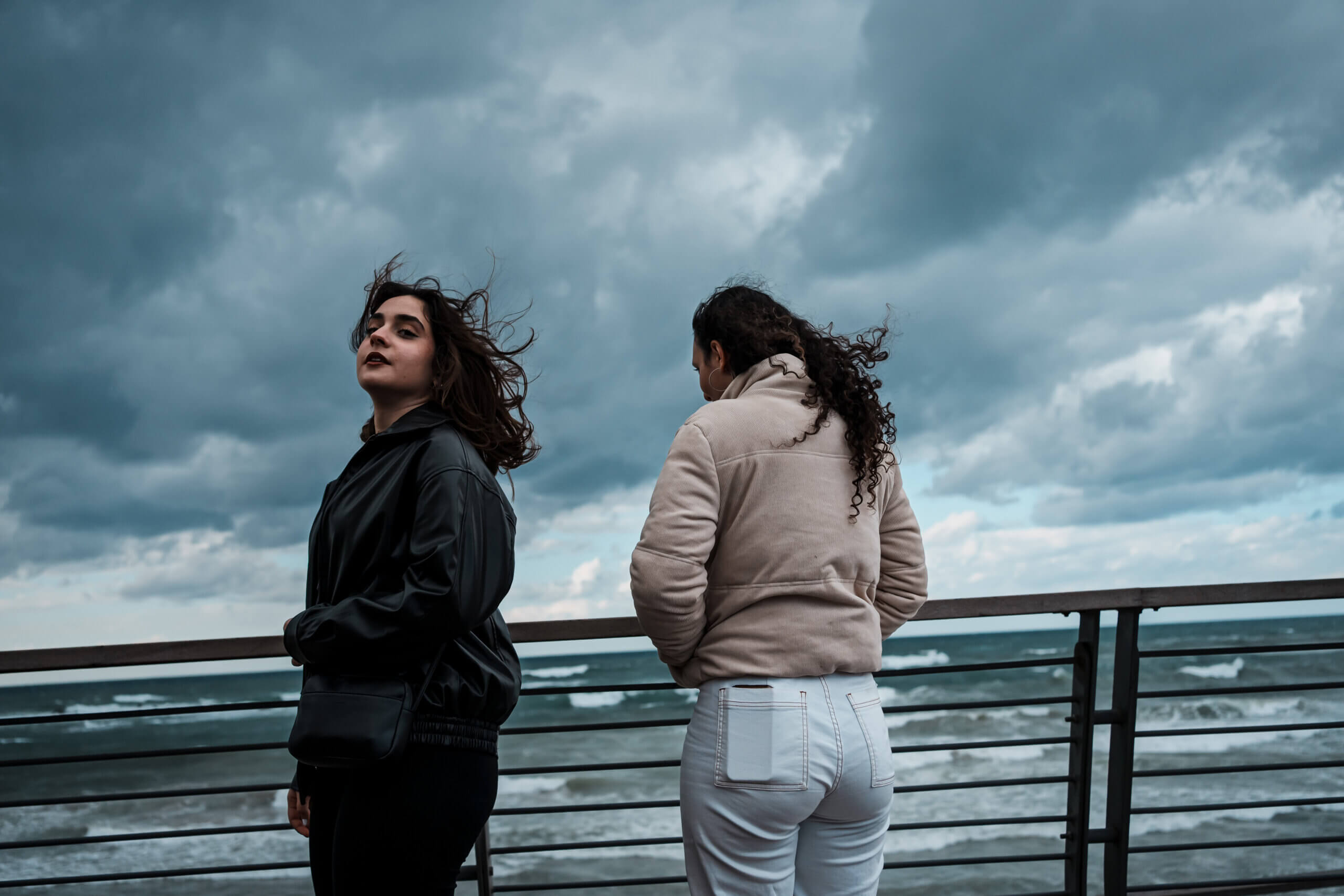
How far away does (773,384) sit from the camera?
1691mm

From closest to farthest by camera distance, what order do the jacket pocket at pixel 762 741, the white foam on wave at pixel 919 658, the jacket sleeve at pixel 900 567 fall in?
1. the jacket pocket at pixel 762 741
2. the jacket sleeve at pixel 900 567
3. the white foam on wave at pixel 919 658

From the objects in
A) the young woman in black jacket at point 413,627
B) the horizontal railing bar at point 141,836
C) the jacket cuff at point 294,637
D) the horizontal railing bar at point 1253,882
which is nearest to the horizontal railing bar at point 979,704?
the horizontal railing bar at point 1253,882

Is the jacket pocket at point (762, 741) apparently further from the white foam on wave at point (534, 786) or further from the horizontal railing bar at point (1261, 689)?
the white foam on wave at point (534, 786)

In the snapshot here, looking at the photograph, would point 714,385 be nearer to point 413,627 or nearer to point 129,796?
point 413,627

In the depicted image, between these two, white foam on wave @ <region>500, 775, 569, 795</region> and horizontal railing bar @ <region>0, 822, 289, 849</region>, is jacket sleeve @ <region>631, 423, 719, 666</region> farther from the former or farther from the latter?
white foam on wave @ <region>500, 775, 569, 795</region>

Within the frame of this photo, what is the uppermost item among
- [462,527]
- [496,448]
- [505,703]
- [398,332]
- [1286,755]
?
[398,332]

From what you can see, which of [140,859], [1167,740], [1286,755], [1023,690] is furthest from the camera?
[1023,690]

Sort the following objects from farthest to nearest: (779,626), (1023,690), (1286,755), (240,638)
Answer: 1. (1023,690)
2. (1286,755)
3. (240,638)
4. (779,626)

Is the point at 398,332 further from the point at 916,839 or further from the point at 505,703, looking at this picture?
the point at 916,839

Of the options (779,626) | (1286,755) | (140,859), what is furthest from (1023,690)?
(779,626)

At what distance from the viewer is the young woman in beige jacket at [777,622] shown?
1.54 m

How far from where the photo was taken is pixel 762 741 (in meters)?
1.53

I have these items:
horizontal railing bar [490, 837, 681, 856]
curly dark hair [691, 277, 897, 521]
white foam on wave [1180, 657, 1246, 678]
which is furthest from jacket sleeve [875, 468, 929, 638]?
white foam on wave [1180, 657, 1246, 678]

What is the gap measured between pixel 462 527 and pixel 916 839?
6.77 m
